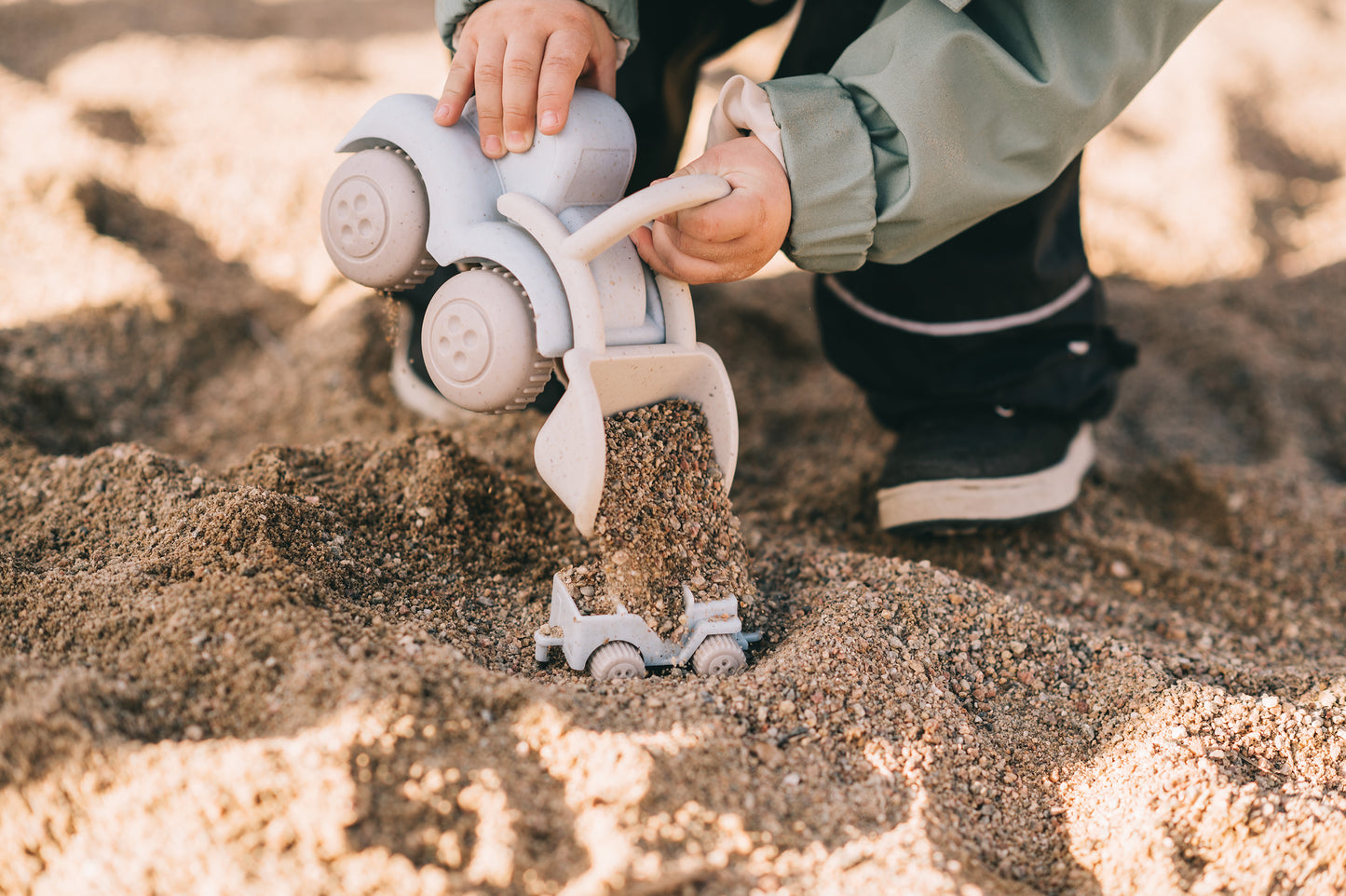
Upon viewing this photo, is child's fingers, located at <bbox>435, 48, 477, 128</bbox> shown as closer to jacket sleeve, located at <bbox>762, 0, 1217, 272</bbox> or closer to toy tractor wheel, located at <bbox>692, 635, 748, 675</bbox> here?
jacket sleeve, located at <bbox>762, 0, 1217, 272</bbox>

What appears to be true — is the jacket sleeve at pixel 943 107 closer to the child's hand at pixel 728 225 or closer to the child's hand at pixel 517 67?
the child's hand at pixel 728 225

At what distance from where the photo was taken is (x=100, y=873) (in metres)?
0.70

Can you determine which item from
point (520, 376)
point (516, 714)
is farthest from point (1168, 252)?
point (516, 714)

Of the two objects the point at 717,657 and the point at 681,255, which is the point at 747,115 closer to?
the point at 681,255

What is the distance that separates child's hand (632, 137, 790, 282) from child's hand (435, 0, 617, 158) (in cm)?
17

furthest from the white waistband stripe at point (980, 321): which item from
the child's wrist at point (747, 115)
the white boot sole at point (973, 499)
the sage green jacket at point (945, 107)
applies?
the child's wrist at point (747, 115)

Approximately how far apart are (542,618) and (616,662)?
0.15 metres

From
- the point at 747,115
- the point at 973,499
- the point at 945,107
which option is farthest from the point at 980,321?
the point at 747,115

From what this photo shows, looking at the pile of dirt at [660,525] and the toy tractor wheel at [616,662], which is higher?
the pile of dirt at [660,525]

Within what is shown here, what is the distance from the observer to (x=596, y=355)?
92cm

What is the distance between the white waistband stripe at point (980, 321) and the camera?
4.83 feet

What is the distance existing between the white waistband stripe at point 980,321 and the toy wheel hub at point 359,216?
2.69 ft

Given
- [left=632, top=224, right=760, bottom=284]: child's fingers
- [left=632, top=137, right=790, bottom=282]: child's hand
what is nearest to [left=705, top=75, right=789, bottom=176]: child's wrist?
[left=632, top=137, right=790, bottom=282]: child's hand

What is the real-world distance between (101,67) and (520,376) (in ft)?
7.96
